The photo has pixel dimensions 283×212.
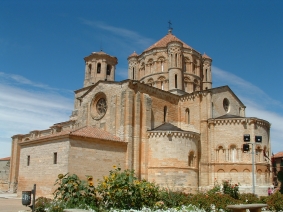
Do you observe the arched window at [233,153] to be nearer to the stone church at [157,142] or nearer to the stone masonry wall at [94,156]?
the stone church at [157,142]

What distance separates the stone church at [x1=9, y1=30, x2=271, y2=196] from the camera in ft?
71.1

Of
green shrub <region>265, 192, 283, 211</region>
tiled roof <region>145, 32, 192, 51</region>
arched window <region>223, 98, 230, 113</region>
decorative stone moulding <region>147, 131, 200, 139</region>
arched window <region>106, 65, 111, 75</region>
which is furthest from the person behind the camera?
tiled roof <region>145, 32, 192, 51</region>

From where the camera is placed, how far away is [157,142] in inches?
950

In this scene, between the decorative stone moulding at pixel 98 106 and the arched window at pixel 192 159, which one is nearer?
the arched window at pixel 192 159

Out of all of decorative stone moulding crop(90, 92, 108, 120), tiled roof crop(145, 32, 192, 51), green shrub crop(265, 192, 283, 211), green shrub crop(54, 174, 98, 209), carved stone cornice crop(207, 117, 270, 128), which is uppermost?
tiled roof crop(145, 32, 192, 51)

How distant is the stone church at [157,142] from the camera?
21.7 meters

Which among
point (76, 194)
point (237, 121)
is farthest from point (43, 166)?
point (237, 121)

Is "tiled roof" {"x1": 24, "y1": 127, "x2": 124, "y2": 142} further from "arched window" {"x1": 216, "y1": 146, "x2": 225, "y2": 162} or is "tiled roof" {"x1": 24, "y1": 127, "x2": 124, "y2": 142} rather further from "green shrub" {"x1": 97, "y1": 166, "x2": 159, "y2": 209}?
"green shrub" {"x1": 97, "y1": 166, "x2": 159, "y2": 209}

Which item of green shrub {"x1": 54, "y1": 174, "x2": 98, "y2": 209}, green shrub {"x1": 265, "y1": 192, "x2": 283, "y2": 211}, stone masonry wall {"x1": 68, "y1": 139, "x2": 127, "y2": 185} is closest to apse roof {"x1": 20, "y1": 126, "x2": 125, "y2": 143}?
stone masonry wall {"x1": 68, "y1": 139, "x2": 127, "y2": 185}

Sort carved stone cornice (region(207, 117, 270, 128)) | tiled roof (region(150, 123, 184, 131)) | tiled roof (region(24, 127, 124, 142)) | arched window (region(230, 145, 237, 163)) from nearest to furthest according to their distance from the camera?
1. tiled roof (region(24, 127, 124, 142))
2. tiled roof (region(150, 123, 184, 131))
3. arched window (region(230, 145, 237, 163))
4. carved stone cornice (region(207, 117, 270, 128))

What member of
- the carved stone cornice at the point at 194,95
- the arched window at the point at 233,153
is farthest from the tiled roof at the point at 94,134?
the arched window at the point at 233,153

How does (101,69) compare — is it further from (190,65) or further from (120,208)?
(120,208)

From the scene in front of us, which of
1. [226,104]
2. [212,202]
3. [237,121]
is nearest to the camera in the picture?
[212,202]

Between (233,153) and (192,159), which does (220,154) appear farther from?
(192,159)
